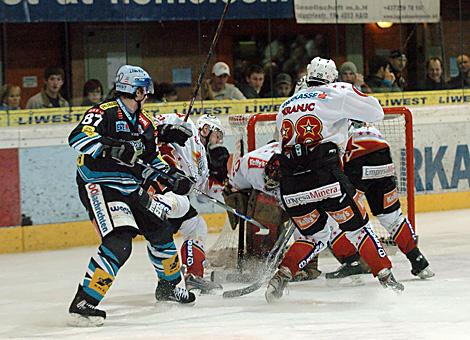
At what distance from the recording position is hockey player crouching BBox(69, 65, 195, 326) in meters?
5.12

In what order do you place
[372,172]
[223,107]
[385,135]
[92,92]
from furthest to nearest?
[223,107] → [92,92] → [385,135] → [372,172]

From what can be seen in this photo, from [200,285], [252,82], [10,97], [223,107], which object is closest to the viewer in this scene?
[200,285]

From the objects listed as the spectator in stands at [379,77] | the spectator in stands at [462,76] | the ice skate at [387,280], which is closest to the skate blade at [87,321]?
the ice skate at [387,280]

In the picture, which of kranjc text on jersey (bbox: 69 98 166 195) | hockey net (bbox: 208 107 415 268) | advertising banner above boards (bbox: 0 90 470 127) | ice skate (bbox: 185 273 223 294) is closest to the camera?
kranjc text on jersey (bbox: 69 98 166 195)

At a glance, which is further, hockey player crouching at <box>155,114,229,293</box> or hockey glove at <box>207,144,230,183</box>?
hockey glove at <box>207,144,230,183</box>

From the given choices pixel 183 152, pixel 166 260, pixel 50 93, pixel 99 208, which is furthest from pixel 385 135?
pixel 99 208

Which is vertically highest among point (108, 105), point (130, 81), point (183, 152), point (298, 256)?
point (130, 81)

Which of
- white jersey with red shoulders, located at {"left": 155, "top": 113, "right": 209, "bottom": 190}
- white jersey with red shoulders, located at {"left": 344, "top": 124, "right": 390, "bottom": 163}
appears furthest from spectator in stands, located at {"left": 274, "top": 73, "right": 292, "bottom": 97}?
white jersey with red shoulders, located at {"left": 155, "top": 113, "right": 209, "bottom": 190}

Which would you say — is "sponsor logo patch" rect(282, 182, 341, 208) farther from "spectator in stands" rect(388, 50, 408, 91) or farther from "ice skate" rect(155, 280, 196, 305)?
"spectator in stands" rect(388, 50, 408, 91)

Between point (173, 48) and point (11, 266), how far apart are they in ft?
7.53

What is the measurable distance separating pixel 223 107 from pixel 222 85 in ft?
0.62

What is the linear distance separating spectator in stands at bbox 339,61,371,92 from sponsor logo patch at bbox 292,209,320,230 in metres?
3.80

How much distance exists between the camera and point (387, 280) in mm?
5574

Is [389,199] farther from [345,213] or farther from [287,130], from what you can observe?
[287,130]
